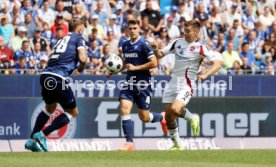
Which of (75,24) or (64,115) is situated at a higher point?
(75,24)

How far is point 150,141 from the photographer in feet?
68.8

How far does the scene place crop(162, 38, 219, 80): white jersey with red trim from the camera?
1666 centimetres

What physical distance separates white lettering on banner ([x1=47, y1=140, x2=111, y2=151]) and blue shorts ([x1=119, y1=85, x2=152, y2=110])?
3.41 meters

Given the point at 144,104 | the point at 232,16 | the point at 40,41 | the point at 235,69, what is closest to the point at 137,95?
the point at 144,104

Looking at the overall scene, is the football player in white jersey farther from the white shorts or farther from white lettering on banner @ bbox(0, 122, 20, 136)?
white lettering on banner @ bbox(0, 122, 20, 136)

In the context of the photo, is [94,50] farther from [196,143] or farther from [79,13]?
[196,143]

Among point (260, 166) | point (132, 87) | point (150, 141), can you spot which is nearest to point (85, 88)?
point (150, 141)

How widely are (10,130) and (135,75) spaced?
14.7 feet

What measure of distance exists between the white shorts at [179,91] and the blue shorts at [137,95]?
629 millimetres

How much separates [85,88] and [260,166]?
1031 centimetres

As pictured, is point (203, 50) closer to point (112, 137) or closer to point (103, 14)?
point (112, 137)

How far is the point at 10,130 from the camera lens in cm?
2075

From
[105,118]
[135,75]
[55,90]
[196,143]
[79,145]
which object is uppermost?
[135,75]

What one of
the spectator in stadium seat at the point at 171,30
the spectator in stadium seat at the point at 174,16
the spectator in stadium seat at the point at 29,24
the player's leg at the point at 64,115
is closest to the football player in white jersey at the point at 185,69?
the player's leg at the point at 64,115
